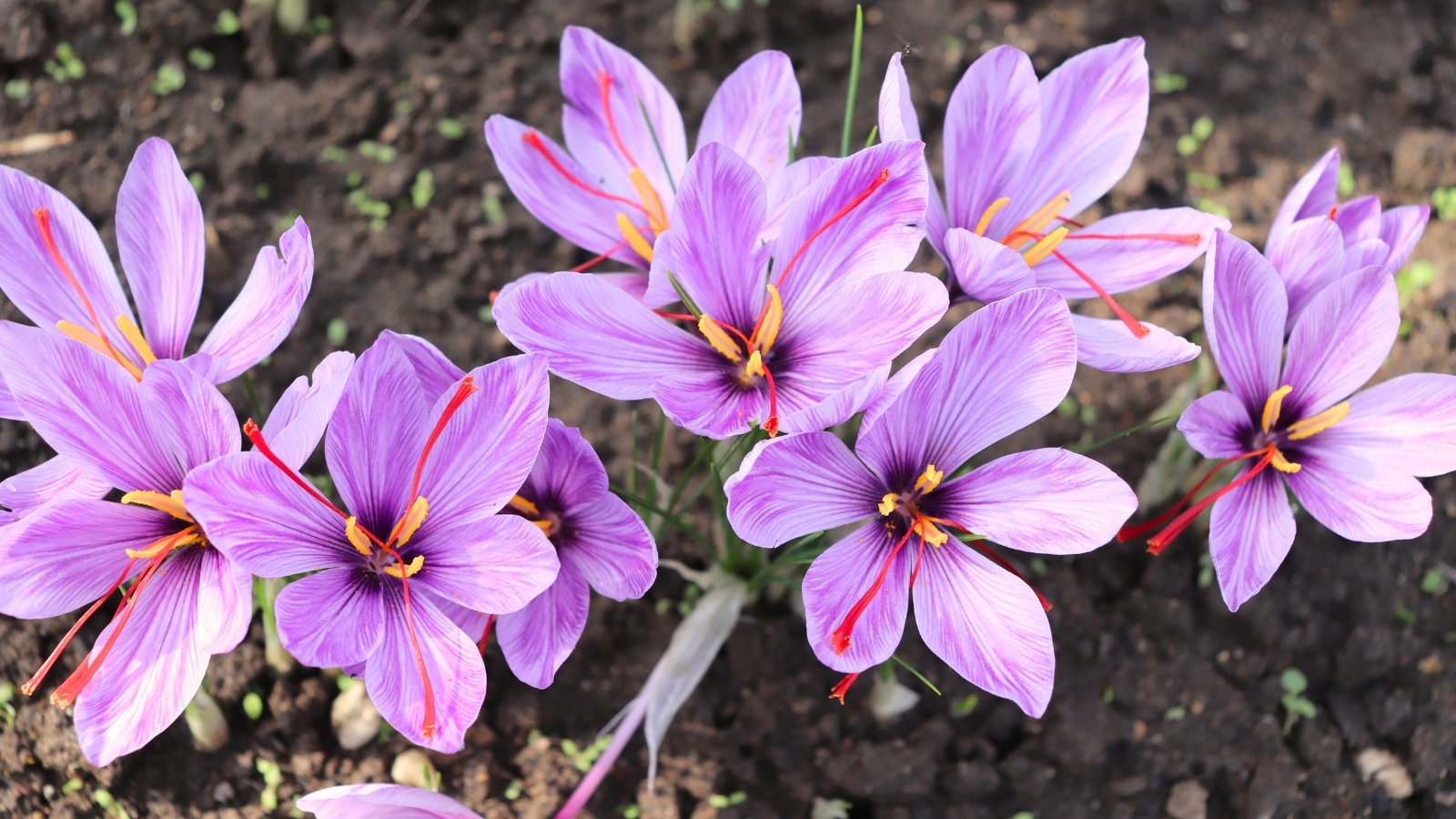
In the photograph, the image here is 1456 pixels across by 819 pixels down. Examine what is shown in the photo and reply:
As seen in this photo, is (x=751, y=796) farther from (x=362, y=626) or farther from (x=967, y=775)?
(x=362, y=626)

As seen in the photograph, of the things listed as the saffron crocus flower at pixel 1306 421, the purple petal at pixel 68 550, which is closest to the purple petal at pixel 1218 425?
the saffron crocus flower at pixel 1306 421

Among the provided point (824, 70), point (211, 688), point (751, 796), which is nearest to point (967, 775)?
point (751, 796)

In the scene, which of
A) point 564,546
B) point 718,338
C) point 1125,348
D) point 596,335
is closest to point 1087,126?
point 1125,348

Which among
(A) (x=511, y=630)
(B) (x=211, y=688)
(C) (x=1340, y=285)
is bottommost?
(B) (x=211, y=688)

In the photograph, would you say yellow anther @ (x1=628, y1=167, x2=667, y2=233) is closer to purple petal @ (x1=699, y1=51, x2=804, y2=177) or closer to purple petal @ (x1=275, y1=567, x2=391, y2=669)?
purple petal @ (x1=699, y1=51, x2=804, y2=177)

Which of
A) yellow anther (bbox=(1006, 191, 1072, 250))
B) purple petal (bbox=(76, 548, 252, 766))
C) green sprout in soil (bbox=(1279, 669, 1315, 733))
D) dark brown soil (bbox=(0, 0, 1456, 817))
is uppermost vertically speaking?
yellow anther (bbox=(1006, 191, 1072, 250))

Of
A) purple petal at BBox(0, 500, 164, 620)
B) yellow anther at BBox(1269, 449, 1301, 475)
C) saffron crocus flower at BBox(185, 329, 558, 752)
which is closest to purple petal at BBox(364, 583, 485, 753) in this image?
saffron crocus flower at BBox(185, 329, 558, 752)

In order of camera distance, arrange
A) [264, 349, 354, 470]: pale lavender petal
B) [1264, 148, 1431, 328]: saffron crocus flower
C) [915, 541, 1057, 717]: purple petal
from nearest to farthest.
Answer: [264, 349, 354, 470]: pale lavender petal
[915, 541, 1057, 717]: purple petal
[1264, 148, 1431, 328]: saffron crocus flower
